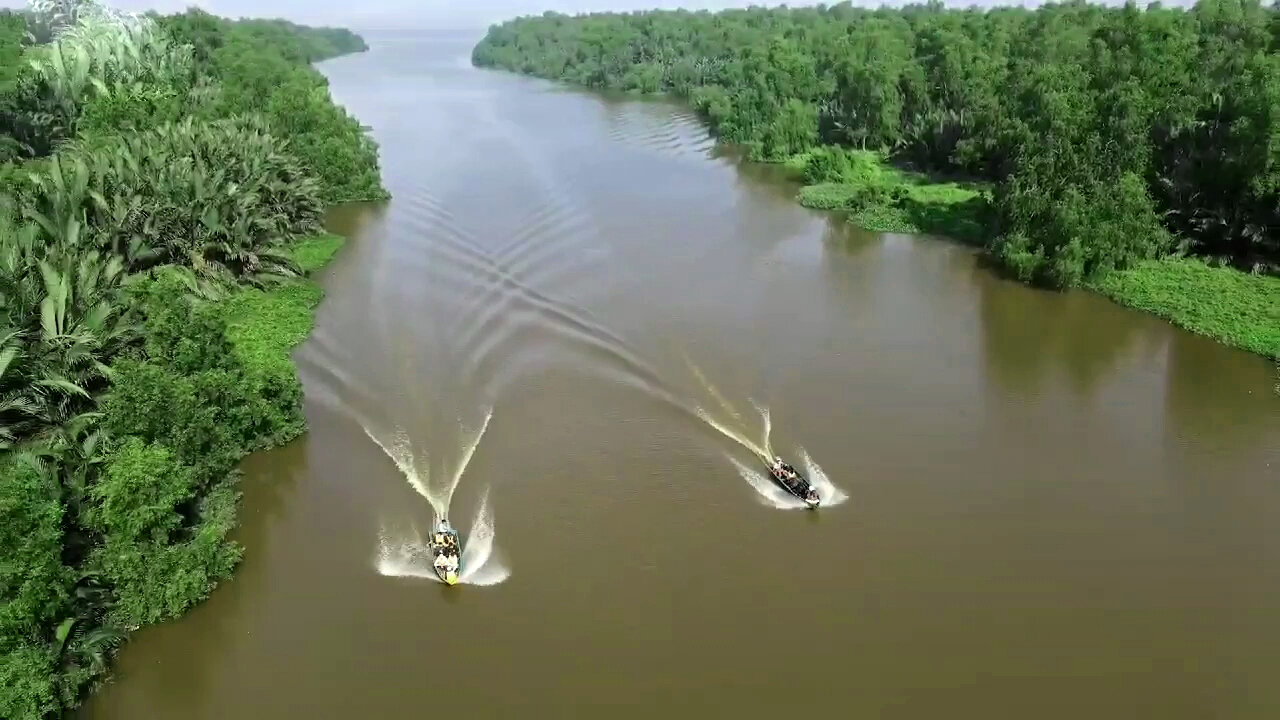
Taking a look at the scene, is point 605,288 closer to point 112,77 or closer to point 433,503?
point 433,503

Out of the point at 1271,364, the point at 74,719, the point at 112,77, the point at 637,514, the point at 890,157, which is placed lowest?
the point at 74,719

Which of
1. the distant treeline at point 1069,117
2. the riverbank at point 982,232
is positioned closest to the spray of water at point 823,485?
the riverbank at point 982,232

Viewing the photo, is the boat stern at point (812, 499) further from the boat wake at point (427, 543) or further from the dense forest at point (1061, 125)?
the dense forest at point (1061, 125)

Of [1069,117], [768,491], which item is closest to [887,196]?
[1069,117]

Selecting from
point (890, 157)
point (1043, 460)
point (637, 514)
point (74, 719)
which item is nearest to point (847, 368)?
point (1043, 460)

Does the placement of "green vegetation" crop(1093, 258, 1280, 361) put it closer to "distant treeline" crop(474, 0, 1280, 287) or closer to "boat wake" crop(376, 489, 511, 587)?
"distant treeline" crop(474, 0, 1280, 287)

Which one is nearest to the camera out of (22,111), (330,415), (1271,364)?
(330,415)

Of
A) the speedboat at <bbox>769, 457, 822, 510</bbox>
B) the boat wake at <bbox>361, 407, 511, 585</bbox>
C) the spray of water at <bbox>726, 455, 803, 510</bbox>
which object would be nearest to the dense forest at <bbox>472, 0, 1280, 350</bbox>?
the speedboat at <bbox>769, 457, 822, 510</bbox>
